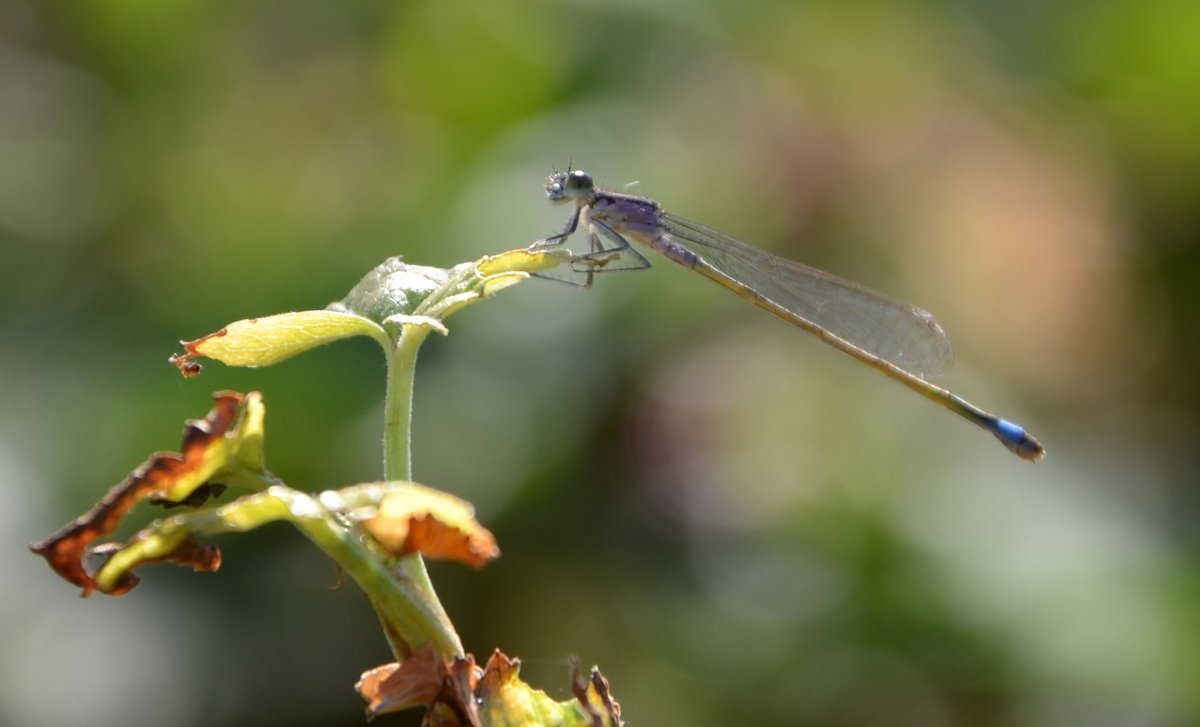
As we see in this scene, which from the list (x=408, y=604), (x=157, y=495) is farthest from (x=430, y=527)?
(x=157, y=495)

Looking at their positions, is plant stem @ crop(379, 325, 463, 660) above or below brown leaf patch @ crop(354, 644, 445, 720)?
above

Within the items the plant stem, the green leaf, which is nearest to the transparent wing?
the green leaf

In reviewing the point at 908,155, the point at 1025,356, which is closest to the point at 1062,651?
the point at 1025,356

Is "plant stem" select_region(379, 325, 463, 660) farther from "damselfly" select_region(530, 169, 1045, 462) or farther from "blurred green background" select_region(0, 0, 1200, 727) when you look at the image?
"blurred green background" select_region(0, 0, 1200, 727)

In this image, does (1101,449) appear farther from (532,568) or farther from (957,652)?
(532,568)

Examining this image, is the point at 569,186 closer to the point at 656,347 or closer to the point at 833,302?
the point at 833,302

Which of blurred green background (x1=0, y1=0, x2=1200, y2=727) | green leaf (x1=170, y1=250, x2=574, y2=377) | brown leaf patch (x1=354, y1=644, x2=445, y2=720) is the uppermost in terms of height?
blurred green background (x1=0, y1=0, x2=1200, y2=727)

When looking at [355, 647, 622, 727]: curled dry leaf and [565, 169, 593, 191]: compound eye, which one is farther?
[565, 169, 593, 191]: compound eye
